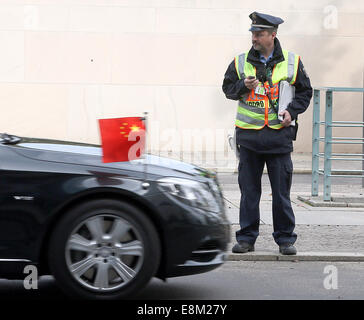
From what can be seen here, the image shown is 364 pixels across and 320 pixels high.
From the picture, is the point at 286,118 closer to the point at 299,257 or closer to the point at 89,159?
the point at 299,257

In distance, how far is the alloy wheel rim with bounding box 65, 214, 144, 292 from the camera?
18.4ft

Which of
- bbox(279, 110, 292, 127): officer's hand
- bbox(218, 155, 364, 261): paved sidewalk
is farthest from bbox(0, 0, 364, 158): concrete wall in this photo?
bbox(279, 110, 292, 127): officer's hand

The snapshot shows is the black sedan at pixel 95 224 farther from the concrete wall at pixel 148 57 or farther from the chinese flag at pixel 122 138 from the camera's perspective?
the concrete wall at pixel 148 57

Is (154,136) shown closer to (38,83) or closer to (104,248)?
(38,83)

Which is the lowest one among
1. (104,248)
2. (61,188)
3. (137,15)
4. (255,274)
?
(255,274)

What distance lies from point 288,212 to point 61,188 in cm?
277

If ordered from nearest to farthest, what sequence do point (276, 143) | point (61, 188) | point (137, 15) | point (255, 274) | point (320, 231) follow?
point (61, 188) → point (255, 274) → point (276, 143) → point (320, 231) → point (137, 15)

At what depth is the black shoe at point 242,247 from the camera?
7.79 meters

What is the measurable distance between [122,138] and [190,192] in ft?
1.90

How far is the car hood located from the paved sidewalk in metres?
1.81

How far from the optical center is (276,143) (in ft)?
25.1

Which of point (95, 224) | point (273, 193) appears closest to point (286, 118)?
point (273, 193)

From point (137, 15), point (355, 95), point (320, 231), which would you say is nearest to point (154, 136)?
point (137, 15)

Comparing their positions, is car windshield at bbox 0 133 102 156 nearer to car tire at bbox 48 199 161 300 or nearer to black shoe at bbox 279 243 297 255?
car tire at bbox 48 199 161 300
